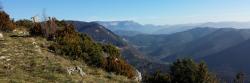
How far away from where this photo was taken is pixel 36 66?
71.5ft

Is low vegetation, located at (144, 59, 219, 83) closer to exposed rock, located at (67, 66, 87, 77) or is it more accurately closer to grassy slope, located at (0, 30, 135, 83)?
grassy slope, located at (0, 30, 135, 83)

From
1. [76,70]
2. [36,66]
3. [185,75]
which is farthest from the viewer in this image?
[185,75]

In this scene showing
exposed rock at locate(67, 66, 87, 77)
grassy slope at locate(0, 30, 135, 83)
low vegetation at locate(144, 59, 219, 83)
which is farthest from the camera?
low vegetation at locate(144, 59, 219, 83)

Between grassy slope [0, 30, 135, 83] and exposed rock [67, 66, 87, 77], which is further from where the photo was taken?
exposed rock [67, 66, 87, 77]

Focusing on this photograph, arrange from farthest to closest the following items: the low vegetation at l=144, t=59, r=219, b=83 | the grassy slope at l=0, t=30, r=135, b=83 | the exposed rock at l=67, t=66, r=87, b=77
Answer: the low vegetation at l=144, t=59, r=219, b=83
the exposed rock at l=67, t=66, r=87, b=77
the grassy slope at l=0, t=30, r=135, b=83

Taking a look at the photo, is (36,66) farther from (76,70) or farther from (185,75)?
(185,75)

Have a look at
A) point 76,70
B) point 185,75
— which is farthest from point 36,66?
point 185,75

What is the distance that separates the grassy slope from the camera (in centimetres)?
1969

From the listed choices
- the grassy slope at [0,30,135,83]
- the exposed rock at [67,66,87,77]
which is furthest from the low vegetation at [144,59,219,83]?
the exposed rock at [67,66,87,77]

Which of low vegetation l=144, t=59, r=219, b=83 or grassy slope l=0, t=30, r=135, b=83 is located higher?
grassy slope l=0, t=30, r=135, b=83

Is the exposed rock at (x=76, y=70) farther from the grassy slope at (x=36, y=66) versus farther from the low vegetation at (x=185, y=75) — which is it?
the low vegetation at (x=185, y=75)

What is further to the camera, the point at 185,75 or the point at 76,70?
the point at 185,75

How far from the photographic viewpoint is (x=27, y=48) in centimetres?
2539

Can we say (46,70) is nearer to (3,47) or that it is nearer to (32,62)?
(32,62)
